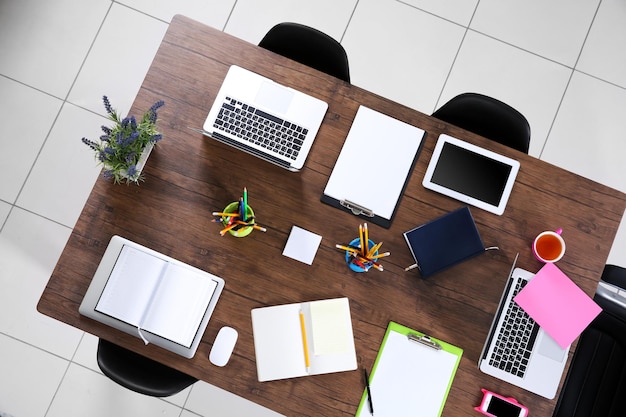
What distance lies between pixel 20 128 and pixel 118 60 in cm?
58

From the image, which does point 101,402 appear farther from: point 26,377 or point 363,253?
point 363,253

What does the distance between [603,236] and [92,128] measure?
2.29 m

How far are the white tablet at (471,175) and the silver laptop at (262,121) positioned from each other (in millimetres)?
421

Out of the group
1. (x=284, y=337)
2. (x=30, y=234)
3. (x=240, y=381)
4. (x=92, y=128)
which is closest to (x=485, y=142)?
(x=284, y=337)

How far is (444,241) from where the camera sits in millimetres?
1844

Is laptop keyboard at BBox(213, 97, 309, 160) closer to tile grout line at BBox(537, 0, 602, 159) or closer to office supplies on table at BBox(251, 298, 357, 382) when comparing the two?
office supplies on table at BBox(251, 298, 357, 382)

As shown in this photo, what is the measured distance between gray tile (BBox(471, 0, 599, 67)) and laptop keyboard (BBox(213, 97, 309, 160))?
152 cm

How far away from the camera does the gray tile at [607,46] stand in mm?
2889

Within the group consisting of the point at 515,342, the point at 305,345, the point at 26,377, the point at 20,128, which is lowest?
the point at 26,377

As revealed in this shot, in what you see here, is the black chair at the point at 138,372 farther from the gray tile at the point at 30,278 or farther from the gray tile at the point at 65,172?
the gray tile at the point at 65,172

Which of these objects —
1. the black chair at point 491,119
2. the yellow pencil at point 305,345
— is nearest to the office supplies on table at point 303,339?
the yellow pencil at point 305,345

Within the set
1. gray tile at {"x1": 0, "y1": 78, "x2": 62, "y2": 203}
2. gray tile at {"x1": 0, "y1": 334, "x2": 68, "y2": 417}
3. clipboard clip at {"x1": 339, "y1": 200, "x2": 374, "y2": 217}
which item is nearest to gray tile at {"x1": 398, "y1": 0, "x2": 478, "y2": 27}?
→ clipboard clip at {"x1": 339, "y1": 200, "x2": 374, "y2": 217}

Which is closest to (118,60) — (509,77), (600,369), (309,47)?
(309,47)

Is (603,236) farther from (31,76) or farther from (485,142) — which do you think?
(31,76)
